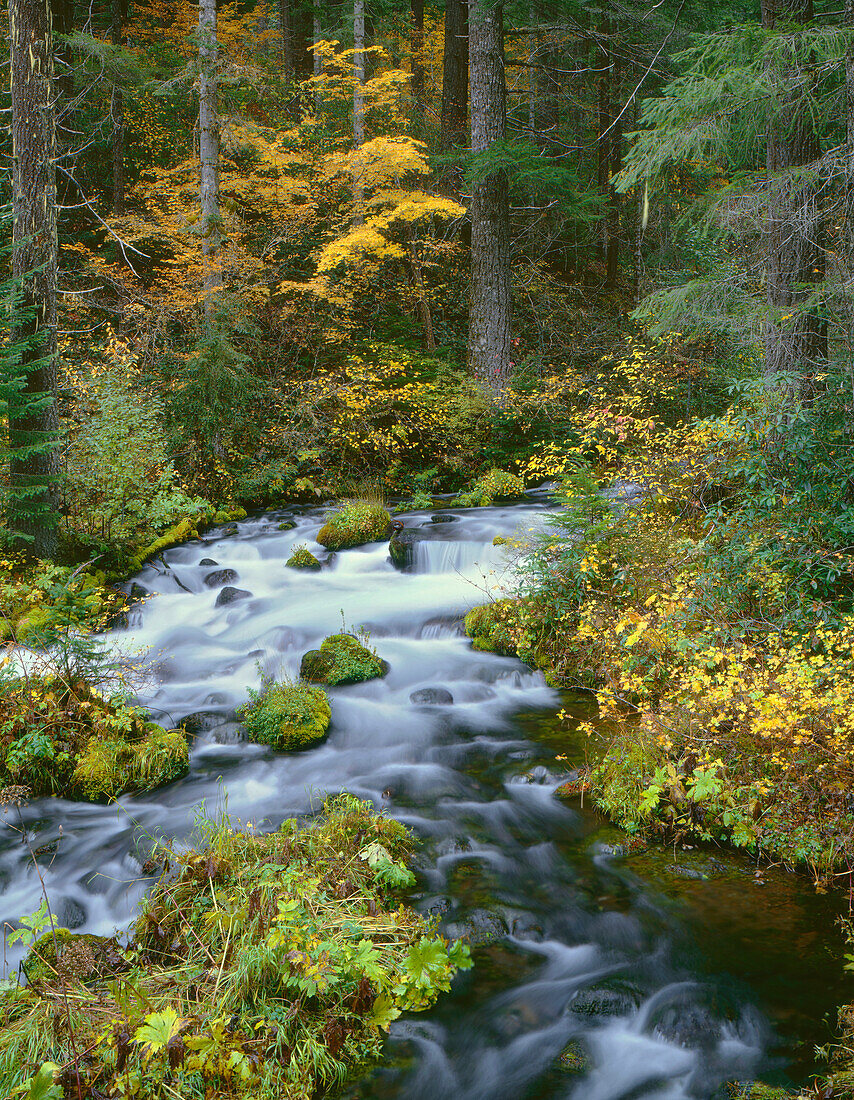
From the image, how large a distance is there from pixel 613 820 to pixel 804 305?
523 centimetres

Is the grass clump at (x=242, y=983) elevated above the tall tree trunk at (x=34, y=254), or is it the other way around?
the tall tree trunk at (x=34, y=254)

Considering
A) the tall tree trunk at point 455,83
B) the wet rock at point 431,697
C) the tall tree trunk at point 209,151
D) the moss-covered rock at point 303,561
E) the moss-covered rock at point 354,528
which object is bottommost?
the wet rock at point 431,697

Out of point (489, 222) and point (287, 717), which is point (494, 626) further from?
point (489, 222)

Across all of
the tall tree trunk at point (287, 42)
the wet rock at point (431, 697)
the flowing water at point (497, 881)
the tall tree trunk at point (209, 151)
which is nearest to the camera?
the flowing water at point (497, 881)

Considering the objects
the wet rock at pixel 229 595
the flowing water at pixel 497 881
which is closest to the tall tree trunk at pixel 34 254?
the flowing water at pixel 497 881

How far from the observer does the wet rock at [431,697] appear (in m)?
7.47

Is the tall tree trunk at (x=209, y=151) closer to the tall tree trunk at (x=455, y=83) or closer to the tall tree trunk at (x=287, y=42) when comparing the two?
the tall tree trunk at (x=455, y=83)

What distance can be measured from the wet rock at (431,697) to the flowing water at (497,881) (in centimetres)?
3

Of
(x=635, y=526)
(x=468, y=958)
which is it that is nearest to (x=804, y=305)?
(x=635, y=526)

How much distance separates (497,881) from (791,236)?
722 cm

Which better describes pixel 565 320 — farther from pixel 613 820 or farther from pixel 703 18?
pixel 613 820

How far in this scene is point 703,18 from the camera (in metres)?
16.5

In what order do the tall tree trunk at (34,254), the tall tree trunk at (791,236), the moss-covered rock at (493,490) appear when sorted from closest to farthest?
the tall tree trunk at (791,236) → the tall tree trunk at (34,254) → the moss-covered rock at (493,490)

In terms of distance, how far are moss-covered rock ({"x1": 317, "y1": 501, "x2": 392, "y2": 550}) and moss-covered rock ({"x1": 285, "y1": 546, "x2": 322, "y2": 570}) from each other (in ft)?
2.12
